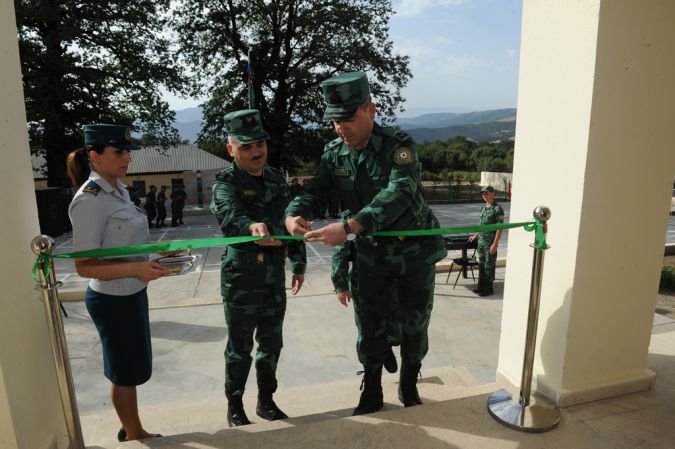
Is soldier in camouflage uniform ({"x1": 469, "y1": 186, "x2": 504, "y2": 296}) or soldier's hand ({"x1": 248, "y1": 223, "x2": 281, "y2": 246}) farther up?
soldier's hand ({"x1": 248, "y1": 223, "x2": 281, "y2": 246})

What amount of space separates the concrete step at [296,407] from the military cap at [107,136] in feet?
5.81

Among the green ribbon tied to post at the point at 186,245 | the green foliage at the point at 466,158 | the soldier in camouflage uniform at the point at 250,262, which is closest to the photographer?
the green ribbon tied to post at the point at 186,245

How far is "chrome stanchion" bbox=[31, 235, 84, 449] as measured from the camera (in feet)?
6.45

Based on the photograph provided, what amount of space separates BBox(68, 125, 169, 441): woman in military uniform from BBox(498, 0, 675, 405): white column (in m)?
2.26

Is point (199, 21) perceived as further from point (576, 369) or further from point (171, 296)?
point (576, 369)

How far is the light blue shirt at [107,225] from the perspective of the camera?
2.37m

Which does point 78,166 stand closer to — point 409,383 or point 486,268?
point 409,383

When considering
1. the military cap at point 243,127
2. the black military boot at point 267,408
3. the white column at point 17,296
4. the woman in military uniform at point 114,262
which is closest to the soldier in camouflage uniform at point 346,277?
the black military boot at point 267,408

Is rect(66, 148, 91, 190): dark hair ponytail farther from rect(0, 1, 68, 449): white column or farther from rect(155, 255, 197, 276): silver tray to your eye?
rect(155, 255, 197, 276): silver tray

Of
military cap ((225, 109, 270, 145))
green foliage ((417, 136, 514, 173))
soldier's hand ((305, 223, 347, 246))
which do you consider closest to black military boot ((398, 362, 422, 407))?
soldier's hand ((305, 223, 347, 246))

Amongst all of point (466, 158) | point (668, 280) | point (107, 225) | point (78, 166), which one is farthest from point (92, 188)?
point (466, 158)

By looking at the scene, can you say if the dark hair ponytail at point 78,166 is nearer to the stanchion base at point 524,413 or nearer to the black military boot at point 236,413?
the black military boot at point 236,413

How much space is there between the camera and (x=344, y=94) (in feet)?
8.25

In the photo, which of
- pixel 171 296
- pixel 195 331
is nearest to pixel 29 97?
pixel 171 296
